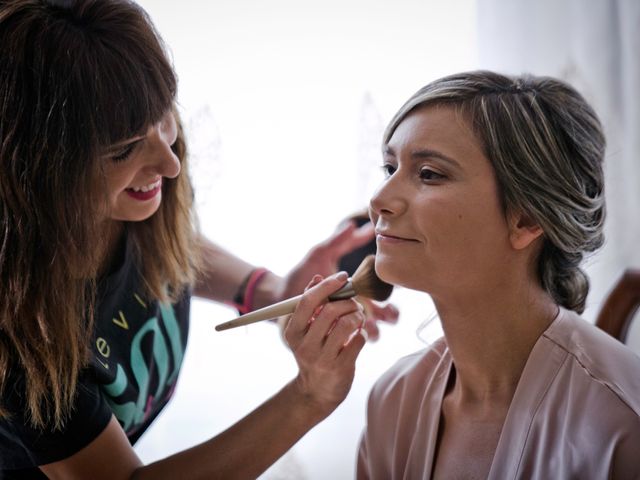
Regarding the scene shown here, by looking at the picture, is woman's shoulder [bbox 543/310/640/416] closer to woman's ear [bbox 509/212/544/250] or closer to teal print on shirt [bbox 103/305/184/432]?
woman's ear [bbox 509/212/544/250]

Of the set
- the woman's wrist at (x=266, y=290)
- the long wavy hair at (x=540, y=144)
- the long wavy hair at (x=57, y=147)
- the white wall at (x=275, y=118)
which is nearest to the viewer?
the long wavy hair at (x=57, y=147)

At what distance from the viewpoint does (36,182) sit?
104cm

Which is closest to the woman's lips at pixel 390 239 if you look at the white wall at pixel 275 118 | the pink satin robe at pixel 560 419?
the pink satin robe at pixel 560 419

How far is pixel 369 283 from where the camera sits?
1161 mm

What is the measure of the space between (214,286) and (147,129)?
0.55 meters

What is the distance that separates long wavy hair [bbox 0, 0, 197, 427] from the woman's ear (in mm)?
560

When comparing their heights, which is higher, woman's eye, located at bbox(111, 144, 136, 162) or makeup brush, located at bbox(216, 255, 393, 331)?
woman's eye, located at bbox(111, 144, 136, 162)

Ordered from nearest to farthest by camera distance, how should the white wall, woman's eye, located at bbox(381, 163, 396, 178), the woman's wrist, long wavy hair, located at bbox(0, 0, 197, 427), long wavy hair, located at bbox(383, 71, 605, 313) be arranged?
1. long wavy hair, located at bbox(0, 0, 197, 427)
2. long wavy hair, located at bbox(383, 71, 605, 313)
3. woman's eye, located at bbox(381, 163, 396, 178)
4. the woman's wrist
5. the white wall

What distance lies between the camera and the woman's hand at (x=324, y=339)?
1.08m

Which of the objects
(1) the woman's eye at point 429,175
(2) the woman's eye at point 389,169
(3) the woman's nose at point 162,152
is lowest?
(2) the woman's eye at point 389,169

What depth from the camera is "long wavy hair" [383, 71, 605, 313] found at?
111 cm

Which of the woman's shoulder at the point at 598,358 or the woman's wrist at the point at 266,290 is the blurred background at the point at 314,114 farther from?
the woman's shoulder at the point at 598,358

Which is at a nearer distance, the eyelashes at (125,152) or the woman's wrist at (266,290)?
the eyelashes at (125,152)

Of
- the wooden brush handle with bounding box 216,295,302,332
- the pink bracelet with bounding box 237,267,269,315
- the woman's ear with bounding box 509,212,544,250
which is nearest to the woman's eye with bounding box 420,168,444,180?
the woman's ear with bounding box 509,212,544,250
